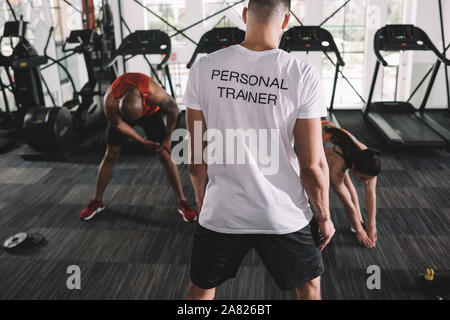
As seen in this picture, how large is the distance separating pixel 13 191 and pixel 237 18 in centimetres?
400

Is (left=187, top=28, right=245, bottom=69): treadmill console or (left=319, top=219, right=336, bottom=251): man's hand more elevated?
(left=187, top=28, right=245, bottom=69): treadmill console

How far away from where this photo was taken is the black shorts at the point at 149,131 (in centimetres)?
296

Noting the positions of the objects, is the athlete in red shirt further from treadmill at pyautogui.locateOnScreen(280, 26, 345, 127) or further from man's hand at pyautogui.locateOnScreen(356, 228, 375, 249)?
treadmill at pyautogui.locateOnScreen(280, 26, 345, 127)

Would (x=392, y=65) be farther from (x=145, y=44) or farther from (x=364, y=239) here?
(x=364, y=239)

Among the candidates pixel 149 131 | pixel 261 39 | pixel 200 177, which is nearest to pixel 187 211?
pixel 149 131

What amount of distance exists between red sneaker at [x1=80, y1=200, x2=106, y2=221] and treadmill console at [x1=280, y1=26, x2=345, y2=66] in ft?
9.38

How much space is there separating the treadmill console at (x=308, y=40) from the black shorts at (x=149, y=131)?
2.36 metres

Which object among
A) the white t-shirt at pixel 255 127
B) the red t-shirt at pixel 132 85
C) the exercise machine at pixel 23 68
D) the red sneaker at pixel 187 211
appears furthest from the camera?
the exercise machine at pixel 23 68

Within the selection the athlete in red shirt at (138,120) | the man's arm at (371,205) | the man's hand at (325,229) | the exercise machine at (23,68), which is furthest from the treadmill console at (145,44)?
the man's hand at (325,229)

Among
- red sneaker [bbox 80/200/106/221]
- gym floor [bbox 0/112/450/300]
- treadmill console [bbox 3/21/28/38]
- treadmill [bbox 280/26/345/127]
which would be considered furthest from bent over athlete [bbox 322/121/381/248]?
treadmill console [bbox 3/21/28/38]

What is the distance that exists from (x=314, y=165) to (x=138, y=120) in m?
1.91

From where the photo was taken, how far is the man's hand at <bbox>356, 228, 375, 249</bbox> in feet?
8.51

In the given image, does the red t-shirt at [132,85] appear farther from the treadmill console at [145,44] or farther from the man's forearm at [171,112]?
the treadmill console at [145,44]

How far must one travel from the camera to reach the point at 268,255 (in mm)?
1361
